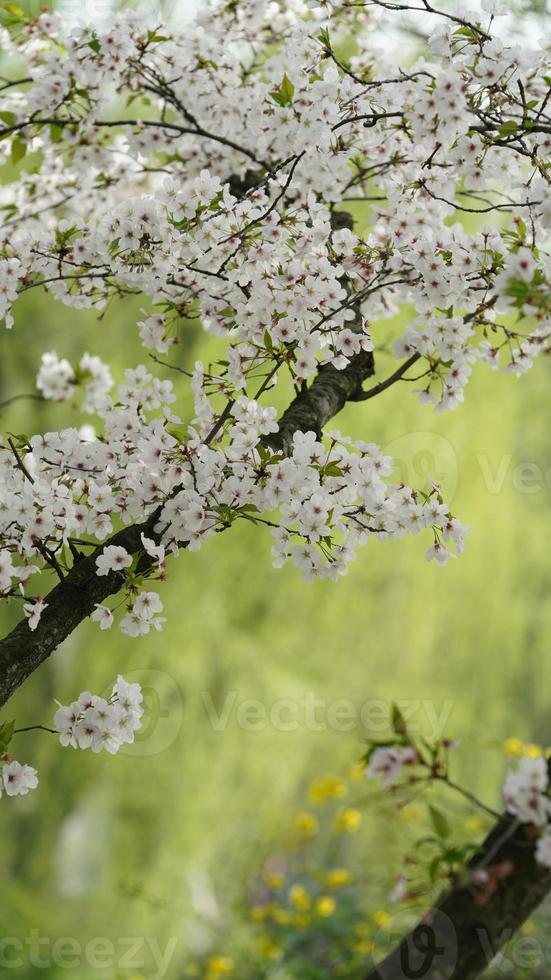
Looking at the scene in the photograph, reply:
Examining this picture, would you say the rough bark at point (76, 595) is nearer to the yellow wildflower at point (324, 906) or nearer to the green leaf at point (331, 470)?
the green leaf at point (331, 470)

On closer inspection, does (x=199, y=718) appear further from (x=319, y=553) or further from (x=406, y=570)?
(x=319, y=553)

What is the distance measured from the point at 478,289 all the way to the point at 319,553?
22.3 inches

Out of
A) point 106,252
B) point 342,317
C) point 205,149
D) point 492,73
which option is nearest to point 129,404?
point 106,252

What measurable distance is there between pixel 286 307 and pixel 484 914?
101 cm

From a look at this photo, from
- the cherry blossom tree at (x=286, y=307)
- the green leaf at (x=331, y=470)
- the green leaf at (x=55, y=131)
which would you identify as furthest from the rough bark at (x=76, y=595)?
the green leaf at (x=55, y=131)

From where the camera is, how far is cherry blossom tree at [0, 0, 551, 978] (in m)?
1.40

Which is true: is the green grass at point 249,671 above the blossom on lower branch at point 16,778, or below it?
above

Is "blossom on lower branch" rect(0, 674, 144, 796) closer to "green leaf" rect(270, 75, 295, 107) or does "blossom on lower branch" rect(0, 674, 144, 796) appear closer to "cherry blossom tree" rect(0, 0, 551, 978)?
"cherry blossom tree" rect(0, 0, 551, 978)

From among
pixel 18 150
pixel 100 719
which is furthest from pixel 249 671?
pixel 100 719

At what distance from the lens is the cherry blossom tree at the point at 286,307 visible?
4.59 ft

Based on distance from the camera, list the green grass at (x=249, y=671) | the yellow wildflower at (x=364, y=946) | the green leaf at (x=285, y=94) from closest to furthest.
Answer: the green leaf at (x=285, y=94) < the yellow wildflower at (x=364, y=946) < the green grass at (x=249, y=671)

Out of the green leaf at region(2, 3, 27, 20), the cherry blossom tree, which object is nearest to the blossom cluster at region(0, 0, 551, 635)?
the cherry blossom tree

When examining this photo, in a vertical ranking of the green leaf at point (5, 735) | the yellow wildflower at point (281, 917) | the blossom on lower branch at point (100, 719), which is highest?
the yellow wildflower at point (281, 917)

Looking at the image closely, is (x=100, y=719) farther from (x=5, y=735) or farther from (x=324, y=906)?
(x=324, y=906)
